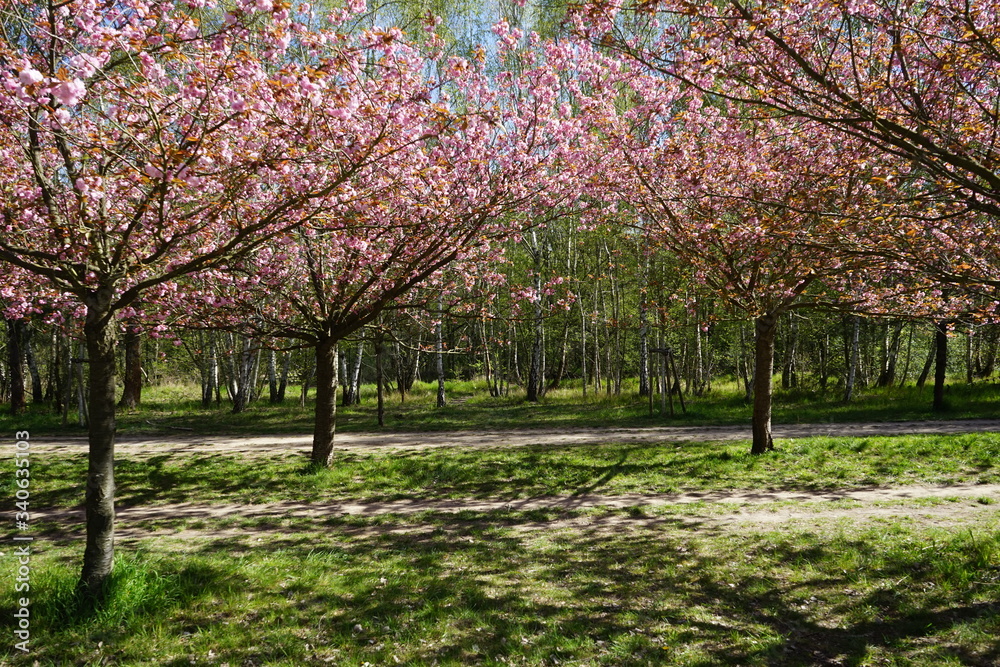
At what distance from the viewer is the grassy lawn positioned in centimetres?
489

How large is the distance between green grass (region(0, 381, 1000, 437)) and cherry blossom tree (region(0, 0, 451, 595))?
1254cm

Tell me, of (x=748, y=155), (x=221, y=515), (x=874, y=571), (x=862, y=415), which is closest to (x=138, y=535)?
(x=221, y=515)

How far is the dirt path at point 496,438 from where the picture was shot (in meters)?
14.4

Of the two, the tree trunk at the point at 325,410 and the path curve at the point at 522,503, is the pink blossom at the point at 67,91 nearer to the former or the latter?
the path curve at the point at 522,503

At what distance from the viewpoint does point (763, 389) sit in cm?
1288

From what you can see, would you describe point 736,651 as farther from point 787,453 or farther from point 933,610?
point 787,453

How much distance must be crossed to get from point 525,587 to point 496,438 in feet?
31.5

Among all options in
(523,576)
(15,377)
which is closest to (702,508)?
(523,576)

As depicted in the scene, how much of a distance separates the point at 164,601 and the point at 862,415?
19.9m

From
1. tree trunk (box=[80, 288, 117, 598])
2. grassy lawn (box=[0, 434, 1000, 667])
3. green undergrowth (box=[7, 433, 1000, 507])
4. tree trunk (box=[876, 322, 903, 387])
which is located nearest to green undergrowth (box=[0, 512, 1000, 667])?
grassy lawn (box=[0, 434, 1000, 667])

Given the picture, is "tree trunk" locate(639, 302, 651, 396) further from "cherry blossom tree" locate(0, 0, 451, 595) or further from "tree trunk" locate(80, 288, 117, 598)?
"tree trunk" locate(80, 288, 117, 598)

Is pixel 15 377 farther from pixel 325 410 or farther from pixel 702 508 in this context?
pixel 702 508

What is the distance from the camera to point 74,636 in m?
4.89

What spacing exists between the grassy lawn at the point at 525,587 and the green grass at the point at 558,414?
7468 millimetres
